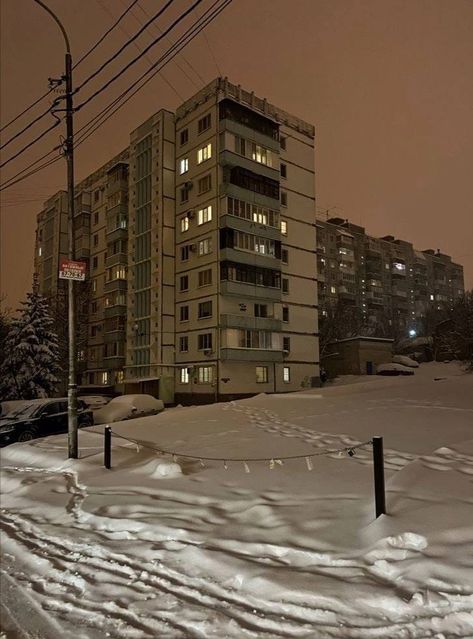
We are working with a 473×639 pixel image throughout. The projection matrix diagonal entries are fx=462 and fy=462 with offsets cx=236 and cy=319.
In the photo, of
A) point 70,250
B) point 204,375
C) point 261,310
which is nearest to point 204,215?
point 261,310

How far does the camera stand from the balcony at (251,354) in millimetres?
32906

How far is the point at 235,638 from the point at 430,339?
57.1 m

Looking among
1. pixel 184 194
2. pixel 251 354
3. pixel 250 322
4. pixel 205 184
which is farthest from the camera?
pixel 184 194

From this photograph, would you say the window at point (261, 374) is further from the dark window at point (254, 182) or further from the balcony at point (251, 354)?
the dark window at point (254, 182)

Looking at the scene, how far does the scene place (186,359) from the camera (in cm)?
3603

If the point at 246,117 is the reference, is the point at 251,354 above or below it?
below

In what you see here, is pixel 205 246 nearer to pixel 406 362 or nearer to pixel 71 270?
pixel 406 362

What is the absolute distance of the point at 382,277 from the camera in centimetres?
8531

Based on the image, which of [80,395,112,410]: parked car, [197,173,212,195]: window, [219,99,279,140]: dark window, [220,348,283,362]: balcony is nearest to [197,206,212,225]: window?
[197,173,212,195]: window

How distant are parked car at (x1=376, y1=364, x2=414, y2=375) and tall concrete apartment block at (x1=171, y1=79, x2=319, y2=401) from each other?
266 inches

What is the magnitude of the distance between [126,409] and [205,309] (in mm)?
13895

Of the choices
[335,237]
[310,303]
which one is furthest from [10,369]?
[335,237]

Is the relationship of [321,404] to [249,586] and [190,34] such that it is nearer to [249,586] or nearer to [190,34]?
[190,34]

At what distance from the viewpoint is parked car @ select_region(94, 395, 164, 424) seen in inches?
863
